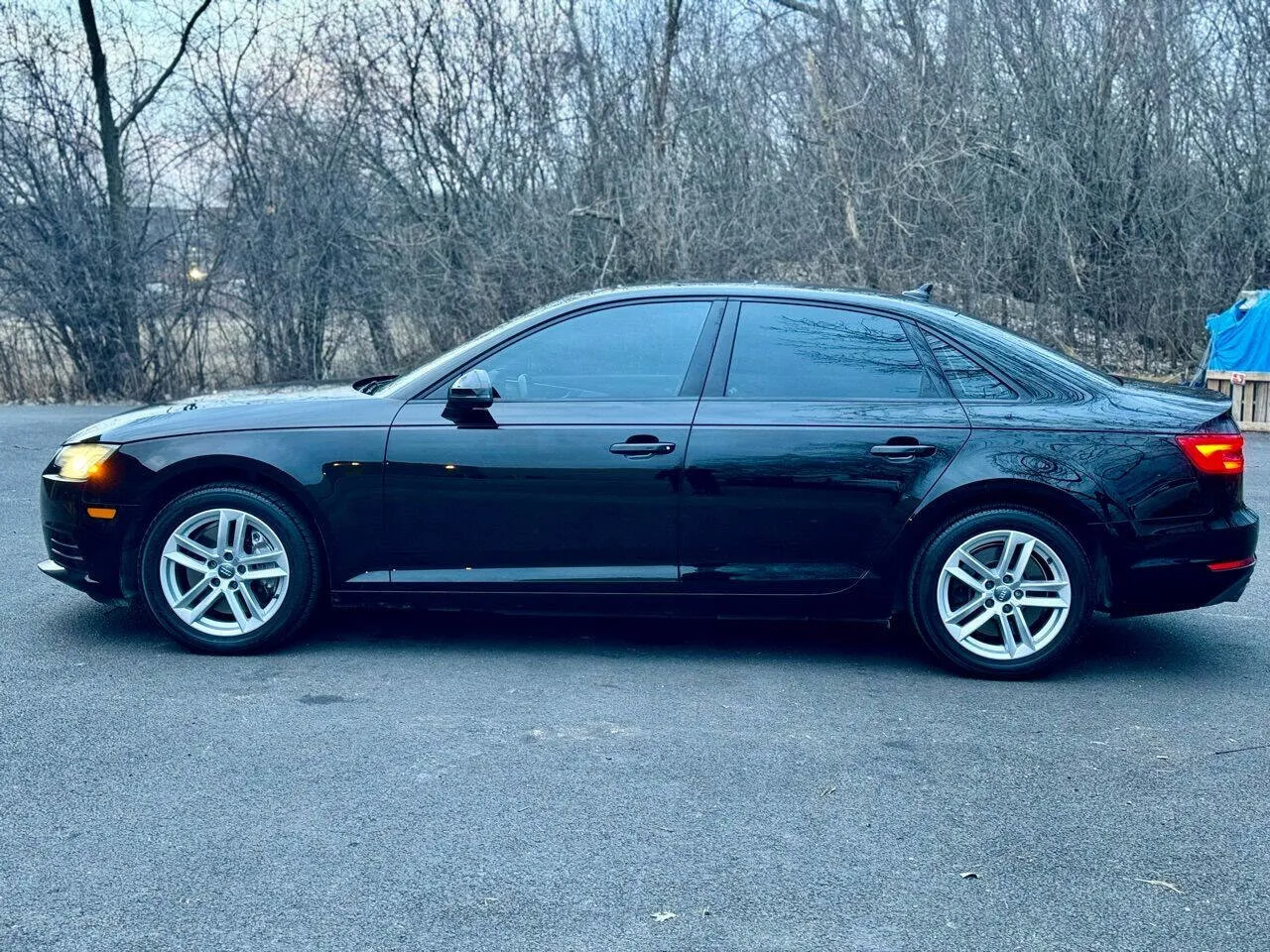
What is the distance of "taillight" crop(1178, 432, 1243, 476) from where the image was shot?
524cm

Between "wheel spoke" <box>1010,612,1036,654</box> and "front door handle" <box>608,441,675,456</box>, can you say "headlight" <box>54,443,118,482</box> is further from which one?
"wheel spoke" <box>1010,612,1036,654</box>

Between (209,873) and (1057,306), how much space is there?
1557cm

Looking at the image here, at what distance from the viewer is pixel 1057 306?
56.4 ft

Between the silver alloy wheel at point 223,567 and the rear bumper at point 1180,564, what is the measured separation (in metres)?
3.39

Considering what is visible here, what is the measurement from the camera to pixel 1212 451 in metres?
5.25

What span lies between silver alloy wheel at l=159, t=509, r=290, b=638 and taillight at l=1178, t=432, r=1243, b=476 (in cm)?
366

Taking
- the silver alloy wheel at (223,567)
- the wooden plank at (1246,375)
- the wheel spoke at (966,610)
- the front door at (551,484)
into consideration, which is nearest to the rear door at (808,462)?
the front door at (551,484)

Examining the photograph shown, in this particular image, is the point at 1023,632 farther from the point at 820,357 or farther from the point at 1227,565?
the point at 820,357

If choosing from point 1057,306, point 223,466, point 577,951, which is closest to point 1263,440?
point 1057,306

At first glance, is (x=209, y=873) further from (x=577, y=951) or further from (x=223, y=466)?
(x=223, y=466)

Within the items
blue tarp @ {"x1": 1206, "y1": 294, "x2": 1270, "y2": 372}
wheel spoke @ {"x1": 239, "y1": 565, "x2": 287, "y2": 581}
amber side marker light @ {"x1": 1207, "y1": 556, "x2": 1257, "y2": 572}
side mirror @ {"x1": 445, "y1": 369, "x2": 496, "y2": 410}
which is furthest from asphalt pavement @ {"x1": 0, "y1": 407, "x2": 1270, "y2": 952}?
blue tarp @ {"x1": 1206, "y1": 294, "x2": 1270, "y2": 372}

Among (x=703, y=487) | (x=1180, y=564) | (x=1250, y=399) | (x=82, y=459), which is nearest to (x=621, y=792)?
(x=703, y=487)

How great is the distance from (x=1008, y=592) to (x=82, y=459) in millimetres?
3854

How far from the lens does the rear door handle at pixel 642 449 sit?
5297 mm
